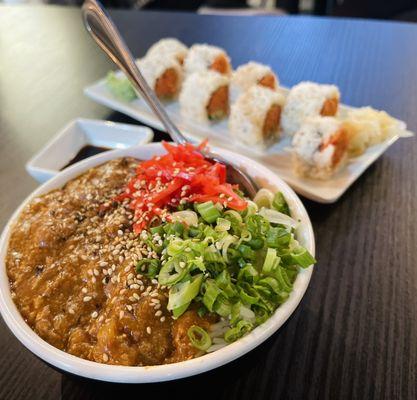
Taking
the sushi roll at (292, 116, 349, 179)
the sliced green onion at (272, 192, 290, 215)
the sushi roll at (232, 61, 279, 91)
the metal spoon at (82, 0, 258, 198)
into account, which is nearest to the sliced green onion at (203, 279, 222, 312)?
the sliced green onion at (272, 192, 290, 215)

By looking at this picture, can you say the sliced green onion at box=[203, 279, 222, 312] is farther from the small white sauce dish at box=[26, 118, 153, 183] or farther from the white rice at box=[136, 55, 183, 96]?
the white rice at box=[136, 55, 183, 96]

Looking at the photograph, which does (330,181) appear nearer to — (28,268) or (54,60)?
(28,268)

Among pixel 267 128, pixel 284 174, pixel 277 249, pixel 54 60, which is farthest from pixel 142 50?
pixel 277 249

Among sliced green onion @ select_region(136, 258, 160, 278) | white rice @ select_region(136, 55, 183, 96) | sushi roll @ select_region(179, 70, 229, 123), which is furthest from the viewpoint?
white rice @ select_region(136, 55, 183, 96)

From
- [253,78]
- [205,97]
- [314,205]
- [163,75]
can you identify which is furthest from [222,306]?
[163,75]

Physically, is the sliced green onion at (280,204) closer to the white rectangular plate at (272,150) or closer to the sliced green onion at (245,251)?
the sliced green onion at (245,251)

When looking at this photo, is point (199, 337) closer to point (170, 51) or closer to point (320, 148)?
point (320, 148)
